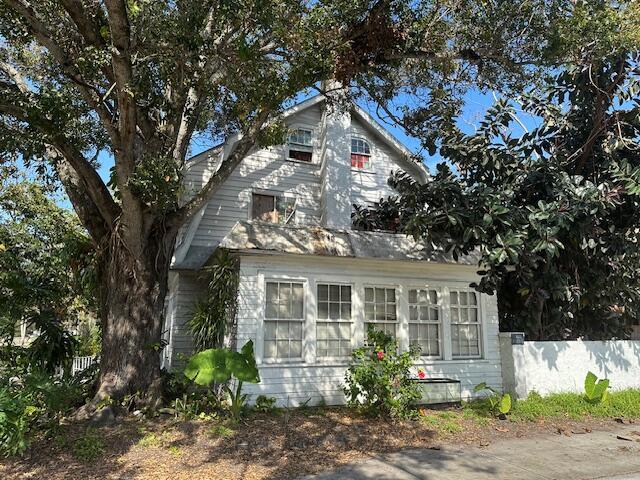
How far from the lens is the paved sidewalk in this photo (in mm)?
6051

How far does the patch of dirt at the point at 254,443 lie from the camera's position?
6.04 m

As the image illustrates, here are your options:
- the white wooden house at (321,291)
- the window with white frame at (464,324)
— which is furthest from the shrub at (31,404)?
the window with white frame at (464,324)

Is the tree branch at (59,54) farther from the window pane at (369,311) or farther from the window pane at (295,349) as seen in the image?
the window pane at (369,311)

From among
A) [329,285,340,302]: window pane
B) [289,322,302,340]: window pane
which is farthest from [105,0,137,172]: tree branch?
[329,285,340,302]: window pane

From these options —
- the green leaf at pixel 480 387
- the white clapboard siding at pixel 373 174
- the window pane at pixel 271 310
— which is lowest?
the green leaf at pixel 480 387

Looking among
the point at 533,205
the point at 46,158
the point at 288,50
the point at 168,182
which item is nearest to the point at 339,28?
the point at 288,50

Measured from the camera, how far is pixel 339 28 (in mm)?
8562

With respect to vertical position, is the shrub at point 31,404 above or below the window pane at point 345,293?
below

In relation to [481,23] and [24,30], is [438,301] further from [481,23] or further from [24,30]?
[24,30]

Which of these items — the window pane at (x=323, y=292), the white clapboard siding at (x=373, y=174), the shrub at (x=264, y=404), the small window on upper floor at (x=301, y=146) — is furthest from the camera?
the white clapboard siding at (x=373, y=174)

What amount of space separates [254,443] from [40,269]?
14.2 meters

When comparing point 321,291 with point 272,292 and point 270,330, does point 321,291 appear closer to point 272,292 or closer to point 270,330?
point 272,292

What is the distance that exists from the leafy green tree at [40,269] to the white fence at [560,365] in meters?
9.21

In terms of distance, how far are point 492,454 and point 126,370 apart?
6159mm
